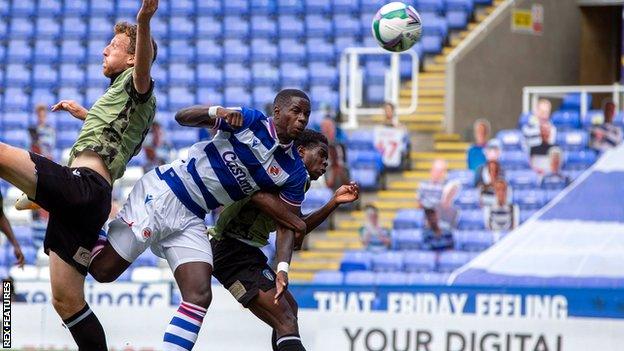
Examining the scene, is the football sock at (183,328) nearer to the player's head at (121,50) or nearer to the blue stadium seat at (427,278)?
the player's head at (121,50)

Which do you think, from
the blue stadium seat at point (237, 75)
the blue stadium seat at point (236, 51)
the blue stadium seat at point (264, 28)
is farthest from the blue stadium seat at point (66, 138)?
the blue stadium seat at point (264, 28)

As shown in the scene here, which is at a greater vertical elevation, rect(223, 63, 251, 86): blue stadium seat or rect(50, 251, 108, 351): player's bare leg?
rect(223, 63, 251, 86): blue stadium seat

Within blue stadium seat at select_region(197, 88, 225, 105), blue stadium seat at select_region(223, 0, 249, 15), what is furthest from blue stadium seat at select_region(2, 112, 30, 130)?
blue stadium seat at select_region(223, 0, 249, 15)

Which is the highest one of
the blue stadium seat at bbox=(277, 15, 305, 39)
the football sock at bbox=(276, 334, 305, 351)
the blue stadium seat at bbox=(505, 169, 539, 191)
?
the blue stadium seat at bbox=(277, 15, 305, 39)

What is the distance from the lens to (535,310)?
12.8 m

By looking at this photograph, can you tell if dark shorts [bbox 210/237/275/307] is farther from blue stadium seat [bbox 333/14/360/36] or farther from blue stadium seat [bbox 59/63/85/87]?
blue stadium seat [bbox 59/63/85/87]

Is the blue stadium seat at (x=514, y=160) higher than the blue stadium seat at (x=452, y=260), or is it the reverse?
the blue stadium seat at (x=514, y=160)

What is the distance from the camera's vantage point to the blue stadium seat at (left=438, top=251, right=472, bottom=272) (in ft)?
54.3

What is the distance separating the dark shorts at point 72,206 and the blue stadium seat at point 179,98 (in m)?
12.9

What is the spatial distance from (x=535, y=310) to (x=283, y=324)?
4504 millimetres

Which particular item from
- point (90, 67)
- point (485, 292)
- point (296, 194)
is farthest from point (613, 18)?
point (296, 194)

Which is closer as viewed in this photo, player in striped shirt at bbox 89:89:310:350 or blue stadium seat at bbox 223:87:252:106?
player in striped shirt at bbox 89:89:310:350

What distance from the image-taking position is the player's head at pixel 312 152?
30.4 ft

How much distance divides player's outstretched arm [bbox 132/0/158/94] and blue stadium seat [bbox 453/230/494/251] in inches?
349
